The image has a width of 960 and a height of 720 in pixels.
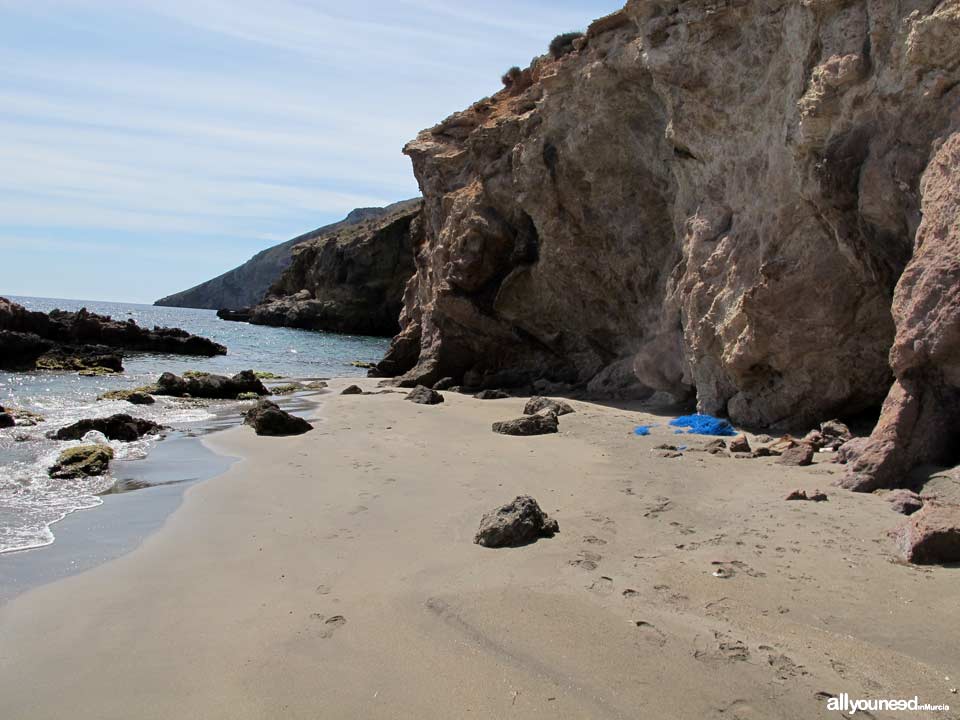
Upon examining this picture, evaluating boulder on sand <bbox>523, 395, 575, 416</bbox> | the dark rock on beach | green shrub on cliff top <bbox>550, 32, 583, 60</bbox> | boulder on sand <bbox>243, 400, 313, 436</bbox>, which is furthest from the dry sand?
green shrub on cliff top <bbox>550, 32, 583, 60</bbox>

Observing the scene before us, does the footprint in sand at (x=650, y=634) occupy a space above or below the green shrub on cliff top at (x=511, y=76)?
below

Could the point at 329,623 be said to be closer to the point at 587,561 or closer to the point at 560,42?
the point at 587,561

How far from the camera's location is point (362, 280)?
6328 cm

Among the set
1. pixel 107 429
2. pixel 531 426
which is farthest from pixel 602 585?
pixel 107 429

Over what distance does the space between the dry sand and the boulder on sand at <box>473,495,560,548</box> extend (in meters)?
0.12

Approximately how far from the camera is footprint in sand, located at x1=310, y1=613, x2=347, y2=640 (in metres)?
3.75

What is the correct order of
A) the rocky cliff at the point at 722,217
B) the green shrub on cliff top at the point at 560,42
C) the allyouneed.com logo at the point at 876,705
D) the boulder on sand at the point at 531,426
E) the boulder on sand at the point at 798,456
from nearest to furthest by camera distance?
the allyouneed.com logo at the point at 876,705, the rocky cliff at the point at 722,217, the boulder on sand at the point at 798,456, the boulder on sand at the point at 531,426, the green shrub on cliff top at the point at 560,42

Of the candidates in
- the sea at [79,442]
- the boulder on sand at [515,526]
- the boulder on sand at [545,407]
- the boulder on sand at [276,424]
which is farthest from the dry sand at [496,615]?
the boulder on sand at [545,407]

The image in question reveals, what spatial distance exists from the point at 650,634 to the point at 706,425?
23.4ft

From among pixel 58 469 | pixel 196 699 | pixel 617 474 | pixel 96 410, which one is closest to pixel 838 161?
pixel 617 474

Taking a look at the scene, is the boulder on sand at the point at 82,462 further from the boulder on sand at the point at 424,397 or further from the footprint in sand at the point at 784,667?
the footprint in sand at the point at 784,667

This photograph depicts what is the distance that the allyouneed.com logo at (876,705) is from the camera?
9.29 feet

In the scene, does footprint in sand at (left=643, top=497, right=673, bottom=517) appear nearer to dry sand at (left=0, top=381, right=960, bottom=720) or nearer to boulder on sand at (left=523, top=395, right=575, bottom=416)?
dry sand at (left=0, top=381, right=960, bottom=720)

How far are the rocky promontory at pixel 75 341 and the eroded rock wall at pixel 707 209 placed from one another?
1381 centimetres
